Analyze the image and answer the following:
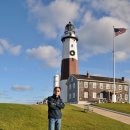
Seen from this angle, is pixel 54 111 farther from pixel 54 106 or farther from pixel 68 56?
pixel 68 56

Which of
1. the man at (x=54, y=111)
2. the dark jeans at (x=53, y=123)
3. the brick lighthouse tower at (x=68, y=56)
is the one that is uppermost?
the brick lighthouse tower at (x=68, y=56)

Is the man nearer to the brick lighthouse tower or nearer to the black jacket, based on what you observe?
the black jacket

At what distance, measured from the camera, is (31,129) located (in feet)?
73.4

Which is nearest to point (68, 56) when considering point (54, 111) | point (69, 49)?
point (69, 49)

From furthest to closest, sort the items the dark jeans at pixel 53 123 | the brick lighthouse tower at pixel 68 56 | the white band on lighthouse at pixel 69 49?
the white band on lighthouse at pixel 69 49 → the brick lighthouse tower at pixel 68 56 → the dark jeans at pixel 53 123

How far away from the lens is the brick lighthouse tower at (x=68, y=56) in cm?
8425

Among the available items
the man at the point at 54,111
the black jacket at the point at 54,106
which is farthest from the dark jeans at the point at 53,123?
the black jacket at the point at 54,106

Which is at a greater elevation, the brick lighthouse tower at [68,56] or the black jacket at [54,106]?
the brick lighthouse tower at [68,56]

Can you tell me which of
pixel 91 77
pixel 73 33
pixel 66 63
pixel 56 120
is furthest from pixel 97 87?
pixel 56 120

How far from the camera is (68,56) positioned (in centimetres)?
8481

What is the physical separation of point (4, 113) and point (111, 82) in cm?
6057

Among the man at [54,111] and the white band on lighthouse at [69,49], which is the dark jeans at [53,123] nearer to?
the man at [54,111]

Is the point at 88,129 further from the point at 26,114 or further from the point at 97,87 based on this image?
the point at 97,87

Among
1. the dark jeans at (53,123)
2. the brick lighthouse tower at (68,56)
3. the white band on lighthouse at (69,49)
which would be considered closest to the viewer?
the dark jeans at (53,123)
